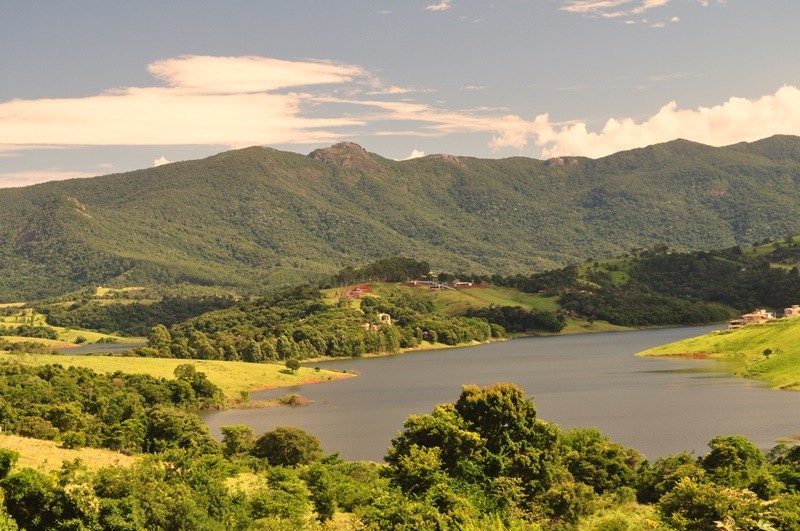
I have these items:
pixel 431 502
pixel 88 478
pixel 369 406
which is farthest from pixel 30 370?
pixel 431 502

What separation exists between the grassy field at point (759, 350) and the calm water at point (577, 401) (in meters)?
3.55

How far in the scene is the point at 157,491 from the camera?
41469 mm

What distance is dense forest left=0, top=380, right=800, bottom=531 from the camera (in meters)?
38.7

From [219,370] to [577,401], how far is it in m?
55.5

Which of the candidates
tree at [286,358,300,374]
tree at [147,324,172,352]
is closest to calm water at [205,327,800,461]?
tree at [286,358,300,374]

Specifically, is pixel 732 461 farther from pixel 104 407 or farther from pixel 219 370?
pixel 219 370

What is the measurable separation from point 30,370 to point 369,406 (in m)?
38.3

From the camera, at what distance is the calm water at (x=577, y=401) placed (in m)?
78.9

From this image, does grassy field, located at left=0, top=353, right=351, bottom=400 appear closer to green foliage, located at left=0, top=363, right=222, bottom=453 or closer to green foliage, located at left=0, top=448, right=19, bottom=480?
green foliage, located at left=0, top=363, right=222, bottom=453

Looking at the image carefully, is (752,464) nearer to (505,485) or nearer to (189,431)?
(505,485)

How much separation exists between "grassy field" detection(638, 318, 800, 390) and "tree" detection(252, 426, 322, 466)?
184ft

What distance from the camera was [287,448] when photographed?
68438 mm

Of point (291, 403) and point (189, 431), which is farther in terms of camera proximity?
point (291, 403)

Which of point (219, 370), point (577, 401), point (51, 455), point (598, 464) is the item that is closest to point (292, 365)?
point (219, 370)
